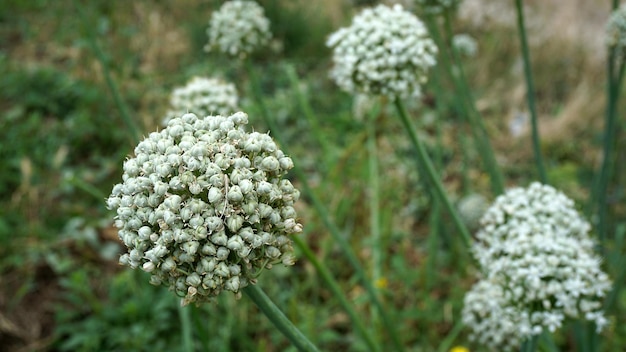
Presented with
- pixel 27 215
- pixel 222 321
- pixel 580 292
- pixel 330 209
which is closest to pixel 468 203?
pixel 330 209

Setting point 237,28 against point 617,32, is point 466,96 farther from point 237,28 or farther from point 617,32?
point 237,28

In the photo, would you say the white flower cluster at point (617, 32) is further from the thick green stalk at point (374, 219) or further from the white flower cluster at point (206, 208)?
the white flower cluster at point (206, 208)

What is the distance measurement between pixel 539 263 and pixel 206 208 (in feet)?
3.08

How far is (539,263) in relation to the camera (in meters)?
1.71

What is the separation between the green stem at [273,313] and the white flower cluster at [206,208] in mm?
47

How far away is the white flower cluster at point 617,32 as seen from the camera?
2404 mm

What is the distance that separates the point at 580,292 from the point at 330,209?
2.38m

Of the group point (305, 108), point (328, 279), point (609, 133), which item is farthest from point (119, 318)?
point (609, 133)

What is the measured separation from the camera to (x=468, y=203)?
3455mm

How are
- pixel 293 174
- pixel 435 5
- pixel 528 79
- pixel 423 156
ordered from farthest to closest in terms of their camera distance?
pixel 293 174 → pixel 435 5 → pixel 528 79 → pixel 423 156

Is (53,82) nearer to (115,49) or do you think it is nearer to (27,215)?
(115,49)

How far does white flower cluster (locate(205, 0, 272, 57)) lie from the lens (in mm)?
2627

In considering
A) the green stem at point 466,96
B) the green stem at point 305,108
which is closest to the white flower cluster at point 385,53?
the green stem at point 466,96

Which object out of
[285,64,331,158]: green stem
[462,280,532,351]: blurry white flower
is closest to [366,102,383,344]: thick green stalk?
[285,64,331,158]: green stem
